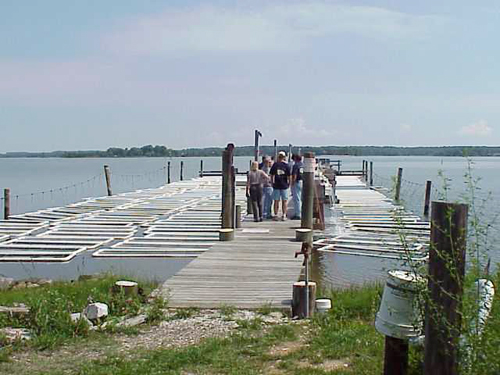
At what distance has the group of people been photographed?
1695cm

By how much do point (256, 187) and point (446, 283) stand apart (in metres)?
12.9

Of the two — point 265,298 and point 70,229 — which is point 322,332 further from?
point 70,229

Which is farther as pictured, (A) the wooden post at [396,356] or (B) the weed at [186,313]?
(B) the weed at [186,313]

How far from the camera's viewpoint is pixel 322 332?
6969 millimetres

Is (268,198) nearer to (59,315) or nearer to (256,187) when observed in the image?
(256,187)

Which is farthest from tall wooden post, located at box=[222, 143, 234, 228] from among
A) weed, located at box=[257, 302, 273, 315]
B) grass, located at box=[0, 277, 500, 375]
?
grass, located at box=[0, 277, 500, 375]

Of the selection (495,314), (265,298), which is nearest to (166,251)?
(265,298)

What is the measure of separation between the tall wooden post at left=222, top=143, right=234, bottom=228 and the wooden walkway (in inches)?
48.9

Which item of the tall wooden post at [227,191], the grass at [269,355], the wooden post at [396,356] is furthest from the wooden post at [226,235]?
the wooden post at [396,356]

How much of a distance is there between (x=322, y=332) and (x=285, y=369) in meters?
1.28

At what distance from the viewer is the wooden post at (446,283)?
4.27 m

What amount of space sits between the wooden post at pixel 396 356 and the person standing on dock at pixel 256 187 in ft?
39.9

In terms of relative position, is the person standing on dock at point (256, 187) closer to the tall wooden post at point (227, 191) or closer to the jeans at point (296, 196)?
the jeans at point (296, 196)

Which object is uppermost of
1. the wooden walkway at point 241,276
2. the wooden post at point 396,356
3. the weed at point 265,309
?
the wooden post at point 396,356
